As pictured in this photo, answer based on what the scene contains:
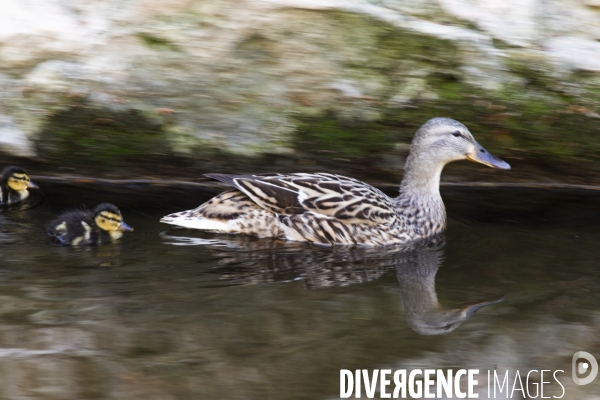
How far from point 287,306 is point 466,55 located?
241 centimetres

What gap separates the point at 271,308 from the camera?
4.76 metres

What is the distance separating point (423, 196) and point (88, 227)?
7.45 ft

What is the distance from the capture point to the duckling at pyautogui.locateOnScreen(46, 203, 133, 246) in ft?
18.6

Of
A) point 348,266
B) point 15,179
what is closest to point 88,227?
point 15,179

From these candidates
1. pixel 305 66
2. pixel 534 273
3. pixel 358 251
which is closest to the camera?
pixel 534 273

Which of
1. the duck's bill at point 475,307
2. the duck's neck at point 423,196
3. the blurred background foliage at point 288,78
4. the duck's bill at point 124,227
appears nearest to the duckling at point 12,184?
the blurred background foliage at point 288,78

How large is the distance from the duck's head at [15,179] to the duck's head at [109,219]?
0.83m

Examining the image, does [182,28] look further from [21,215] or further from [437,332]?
[437,332]

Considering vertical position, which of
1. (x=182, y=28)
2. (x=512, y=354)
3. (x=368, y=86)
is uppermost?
(x=182, y=28)

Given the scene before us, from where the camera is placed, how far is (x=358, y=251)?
5871 mm

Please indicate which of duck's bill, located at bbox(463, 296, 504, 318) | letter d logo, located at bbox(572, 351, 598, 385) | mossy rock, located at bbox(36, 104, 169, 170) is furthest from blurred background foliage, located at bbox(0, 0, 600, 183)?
letter d logo, located at bbox(572, 351, 598, 385)

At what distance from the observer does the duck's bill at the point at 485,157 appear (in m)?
6.27

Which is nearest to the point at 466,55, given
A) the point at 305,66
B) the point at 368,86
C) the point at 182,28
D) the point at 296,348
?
the point at 368,86

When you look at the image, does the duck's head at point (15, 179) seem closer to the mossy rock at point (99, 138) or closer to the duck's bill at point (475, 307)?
the mossy rock at point (99, 138)
